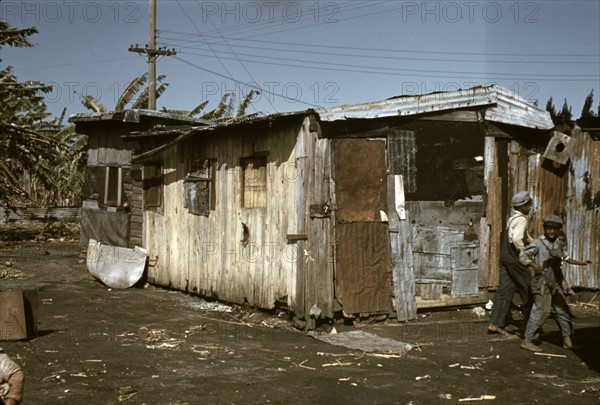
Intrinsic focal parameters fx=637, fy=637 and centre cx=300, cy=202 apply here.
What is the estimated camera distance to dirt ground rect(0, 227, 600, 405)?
6355mm

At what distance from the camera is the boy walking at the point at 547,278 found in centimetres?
812

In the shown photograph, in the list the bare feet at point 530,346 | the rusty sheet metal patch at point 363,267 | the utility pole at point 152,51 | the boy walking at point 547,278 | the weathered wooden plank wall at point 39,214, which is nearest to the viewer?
the boy walking at point 547,278

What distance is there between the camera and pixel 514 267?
9.12m

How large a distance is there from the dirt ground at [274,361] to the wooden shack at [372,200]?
1.82 feet

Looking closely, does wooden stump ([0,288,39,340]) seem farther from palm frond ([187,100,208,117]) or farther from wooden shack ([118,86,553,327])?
palm frond ([187,100,208,117])

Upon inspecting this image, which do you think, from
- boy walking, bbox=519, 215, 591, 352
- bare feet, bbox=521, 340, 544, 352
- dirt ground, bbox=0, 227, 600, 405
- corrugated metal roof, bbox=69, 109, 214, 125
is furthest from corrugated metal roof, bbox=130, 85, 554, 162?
corrugated metal roof, bbox=69, 109, 214, 125

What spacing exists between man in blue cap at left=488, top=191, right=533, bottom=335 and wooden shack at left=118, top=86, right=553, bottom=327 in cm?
135

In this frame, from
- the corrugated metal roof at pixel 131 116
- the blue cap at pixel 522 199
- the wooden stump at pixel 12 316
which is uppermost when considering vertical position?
the corrugated metal roof at pixel 131 116

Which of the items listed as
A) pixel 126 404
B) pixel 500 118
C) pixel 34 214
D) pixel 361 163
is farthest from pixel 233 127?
pixel 34 214

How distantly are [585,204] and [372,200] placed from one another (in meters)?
4.43

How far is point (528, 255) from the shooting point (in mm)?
8141

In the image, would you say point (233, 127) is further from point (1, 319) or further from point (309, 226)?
point (1, 319)

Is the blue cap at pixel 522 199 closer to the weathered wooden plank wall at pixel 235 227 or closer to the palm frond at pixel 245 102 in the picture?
the weathered wooden plank wall at pixel 235 227

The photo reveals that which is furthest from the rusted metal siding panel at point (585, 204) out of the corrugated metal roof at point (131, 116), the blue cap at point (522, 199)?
the corrugated metal roof at point (131, 116)
